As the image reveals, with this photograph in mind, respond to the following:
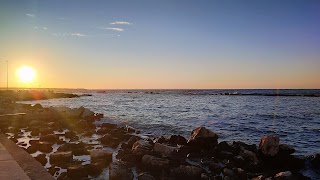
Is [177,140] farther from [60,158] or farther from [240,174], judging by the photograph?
[60,158]

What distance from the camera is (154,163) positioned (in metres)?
10.7

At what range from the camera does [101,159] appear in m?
11.1

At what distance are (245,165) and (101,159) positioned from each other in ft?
Result: 19.7

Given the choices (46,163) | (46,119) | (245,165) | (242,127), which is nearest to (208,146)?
(245,165)

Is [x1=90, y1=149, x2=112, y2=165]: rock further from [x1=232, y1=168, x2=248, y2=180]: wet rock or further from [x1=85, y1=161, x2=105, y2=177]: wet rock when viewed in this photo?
[x1=232, y1=168, x2=248, y2=180]: wet rock

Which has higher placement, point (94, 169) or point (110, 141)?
point (94, 169)

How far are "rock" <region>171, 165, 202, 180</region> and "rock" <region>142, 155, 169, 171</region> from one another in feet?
2.16

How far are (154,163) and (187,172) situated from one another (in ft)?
4.92

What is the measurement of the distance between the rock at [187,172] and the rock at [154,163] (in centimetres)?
66

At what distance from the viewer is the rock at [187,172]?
966cm

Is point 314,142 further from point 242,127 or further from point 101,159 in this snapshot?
point 101,159

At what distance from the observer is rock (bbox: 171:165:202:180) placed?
9.66 m

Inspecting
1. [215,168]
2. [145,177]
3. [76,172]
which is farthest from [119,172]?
[215,168]

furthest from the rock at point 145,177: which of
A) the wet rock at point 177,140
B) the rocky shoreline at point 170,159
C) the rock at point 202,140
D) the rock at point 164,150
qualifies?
the wet rock at point 177,140
